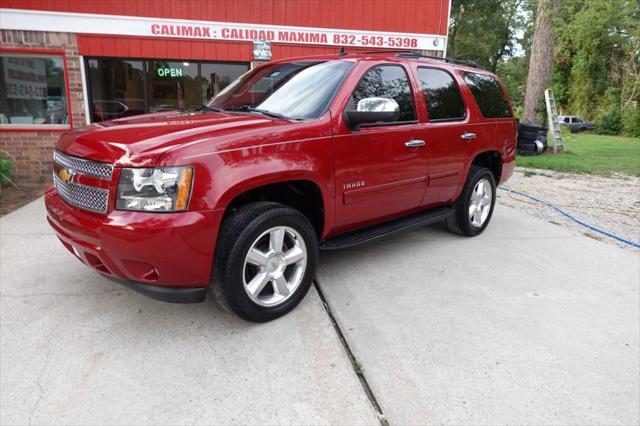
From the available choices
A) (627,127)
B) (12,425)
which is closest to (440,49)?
(12,425)

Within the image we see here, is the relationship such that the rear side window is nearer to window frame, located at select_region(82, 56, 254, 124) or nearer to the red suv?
the red suv

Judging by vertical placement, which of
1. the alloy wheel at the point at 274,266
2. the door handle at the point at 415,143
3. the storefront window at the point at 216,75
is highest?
the storefront window at the point at 216,75

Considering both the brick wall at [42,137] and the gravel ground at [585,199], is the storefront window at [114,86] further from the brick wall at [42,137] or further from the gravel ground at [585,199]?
the gravel ground at [585,199]

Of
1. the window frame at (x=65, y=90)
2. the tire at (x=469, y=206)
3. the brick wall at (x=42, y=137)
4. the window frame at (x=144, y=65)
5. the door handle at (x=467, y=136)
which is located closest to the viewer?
the door handle at (x=467, y=136)

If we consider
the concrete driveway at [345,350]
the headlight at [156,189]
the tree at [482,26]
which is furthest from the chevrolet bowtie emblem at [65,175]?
the tree at [482,26]

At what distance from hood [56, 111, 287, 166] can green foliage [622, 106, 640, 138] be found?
1282 inches

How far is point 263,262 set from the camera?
3064 mm

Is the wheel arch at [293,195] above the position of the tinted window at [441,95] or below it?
below

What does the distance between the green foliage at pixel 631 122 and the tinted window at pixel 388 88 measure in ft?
101

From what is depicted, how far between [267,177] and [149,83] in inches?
280

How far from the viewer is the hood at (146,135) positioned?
262cm

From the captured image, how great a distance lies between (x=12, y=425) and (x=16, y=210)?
16.5ft

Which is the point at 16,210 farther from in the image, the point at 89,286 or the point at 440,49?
the point at 440,49

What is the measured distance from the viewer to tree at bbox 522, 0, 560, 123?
14.6 metres
